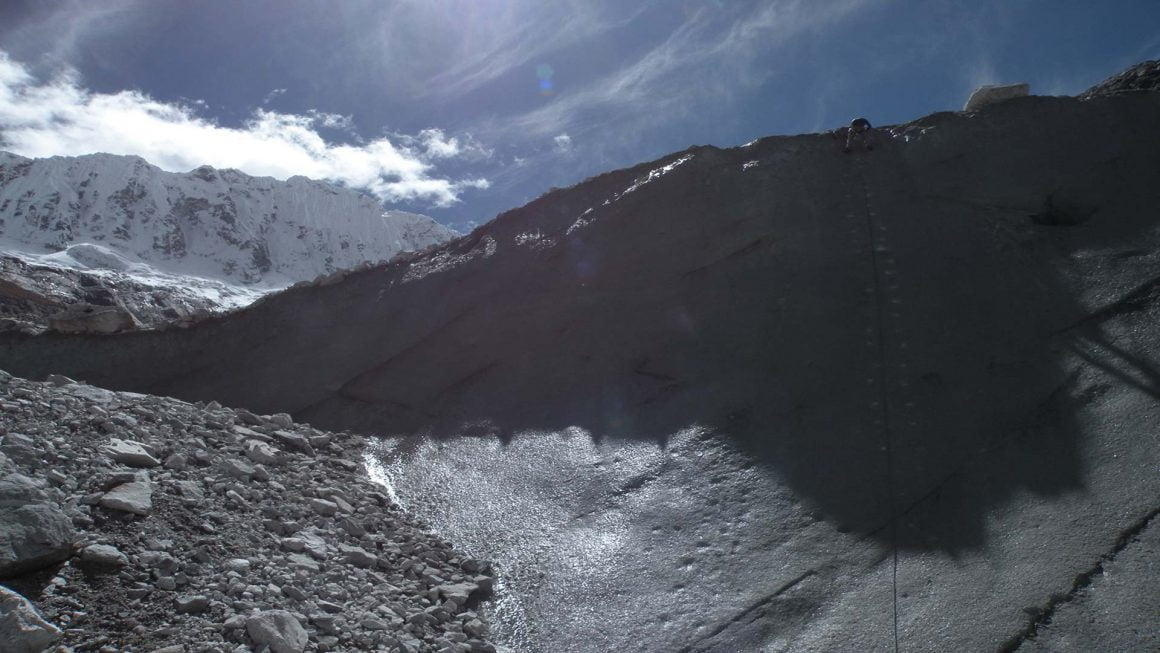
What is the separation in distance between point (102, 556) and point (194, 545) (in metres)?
0.72

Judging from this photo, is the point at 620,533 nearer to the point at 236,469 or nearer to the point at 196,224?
the point at 236,469

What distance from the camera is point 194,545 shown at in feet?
17.9

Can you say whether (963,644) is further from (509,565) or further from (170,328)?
(170,328)

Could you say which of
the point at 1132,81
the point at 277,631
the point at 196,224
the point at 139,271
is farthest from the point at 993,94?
the point at 196,224

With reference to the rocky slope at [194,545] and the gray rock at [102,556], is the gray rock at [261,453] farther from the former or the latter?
the gray rock at [102,556]

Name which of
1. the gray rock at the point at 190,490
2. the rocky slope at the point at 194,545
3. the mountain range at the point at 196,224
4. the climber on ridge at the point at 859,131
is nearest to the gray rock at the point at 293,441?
the rocky slope at the point at 194,545

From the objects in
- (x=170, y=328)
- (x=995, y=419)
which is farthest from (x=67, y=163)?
(x=995, y=419)

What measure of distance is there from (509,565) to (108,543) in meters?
3.16

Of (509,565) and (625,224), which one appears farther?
(625,224)

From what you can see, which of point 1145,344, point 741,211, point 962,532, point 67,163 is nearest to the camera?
point 962,532

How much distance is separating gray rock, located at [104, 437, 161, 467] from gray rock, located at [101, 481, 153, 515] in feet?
1.58

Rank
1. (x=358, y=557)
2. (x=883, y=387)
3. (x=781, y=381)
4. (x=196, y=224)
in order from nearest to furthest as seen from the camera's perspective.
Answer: (x=358, y=557), (x=883, y=387), (x=781, y=381), (x=196, y=224)

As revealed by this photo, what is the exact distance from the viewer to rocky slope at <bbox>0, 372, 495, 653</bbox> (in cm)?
448

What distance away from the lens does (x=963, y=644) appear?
486 centimetres
